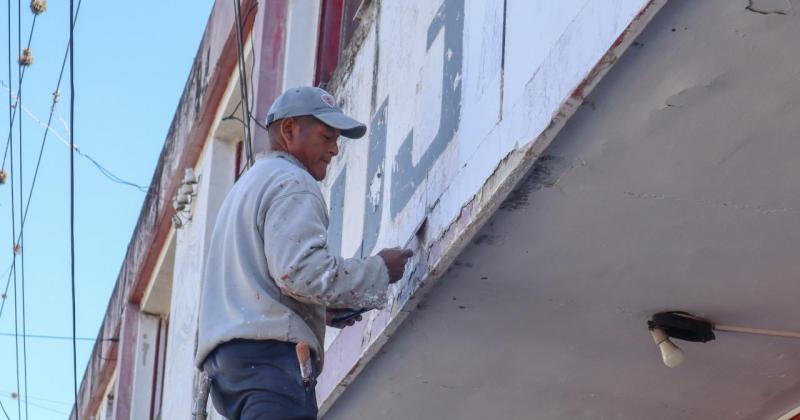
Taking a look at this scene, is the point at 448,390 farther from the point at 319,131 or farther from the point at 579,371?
the point at 319,131

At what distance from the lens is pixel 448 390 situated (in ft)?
20.5

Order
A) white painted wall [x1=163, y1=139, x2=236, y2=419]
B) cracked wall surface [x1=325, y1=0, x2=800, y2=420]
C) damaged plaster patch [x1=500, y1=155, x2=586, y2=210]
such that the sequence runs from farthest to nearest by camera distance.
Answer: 1. white painted wall [x1=163, y1=139, x2=236, y2=419]
2. damaged plaster patch [x1=500, y1=155, x2=586, y2=210]
3. cracked wall surface [x1=325, y1=0, x2=800, y2=420]

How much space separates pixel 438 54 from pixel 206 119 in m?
5.43

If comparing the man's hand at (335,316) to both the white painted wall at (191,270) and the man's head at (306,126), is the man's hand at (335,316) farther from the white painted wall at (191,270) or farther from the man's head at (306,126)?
the white painted wall at (191,270)

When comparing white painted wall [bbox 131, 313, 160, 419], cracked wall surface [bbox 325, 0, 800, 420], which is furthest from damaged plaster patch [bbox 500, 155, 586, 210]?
white painted wall [bbox 131, 313, 160, 419]

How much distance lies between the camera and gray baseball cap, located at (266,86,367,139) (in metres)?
5.68

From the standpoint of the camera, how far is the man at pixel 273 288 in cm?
518

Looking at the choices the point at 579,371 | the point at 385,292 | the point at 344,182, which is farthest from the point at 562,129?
the point at 344,182

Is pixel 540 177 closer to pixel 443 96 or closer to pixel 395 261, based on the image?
pixel 395 261

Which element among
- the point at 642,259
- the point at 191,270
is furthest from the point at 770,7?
the point at 191,270

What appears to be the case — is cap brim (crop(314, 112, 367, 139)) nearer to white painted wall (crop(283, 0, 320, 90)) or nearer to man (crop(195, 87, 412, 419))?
man (crop(195, 87, 412, 419))

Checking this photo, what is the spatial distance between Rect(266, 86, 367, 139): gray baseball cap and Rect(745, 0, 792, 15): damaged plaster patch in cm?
192

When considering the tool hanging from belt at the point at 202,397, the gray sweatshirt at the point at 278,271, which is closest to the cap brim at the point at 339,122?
the gray sweatshirt at the point at 278,271

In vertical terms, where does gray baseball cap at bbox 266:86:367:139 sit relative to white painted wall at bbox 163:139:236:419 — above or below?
above
